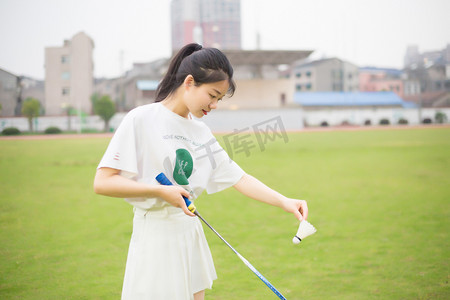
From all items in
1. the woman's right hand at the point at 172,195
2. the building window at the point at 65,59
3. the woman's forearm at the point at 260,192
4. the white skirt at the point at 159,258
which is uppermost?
the building window at the point at 65,59

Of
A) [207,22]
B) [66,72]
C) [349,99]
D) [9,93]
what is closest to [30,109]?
[9,93]

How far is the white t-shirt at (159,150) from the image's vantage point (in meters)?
1.55

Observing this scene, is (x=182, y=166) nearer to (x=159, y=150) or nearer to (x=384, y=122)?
(x=159, y=150)

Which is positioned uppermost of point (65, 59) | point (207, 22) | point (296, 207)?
point (207, 22)

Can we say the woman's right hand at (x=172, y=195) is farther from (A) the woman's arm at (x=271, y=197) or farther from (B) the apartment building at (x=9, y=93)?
(B) the apartment building at (x=9, y=93)

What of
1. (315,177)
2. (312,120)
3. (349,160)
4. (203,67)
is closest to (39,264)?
(203,67)

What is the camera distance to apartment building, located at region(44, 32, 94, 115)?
14.3 metres

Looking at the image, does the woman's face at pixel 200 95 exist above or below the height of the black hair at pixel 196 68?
below

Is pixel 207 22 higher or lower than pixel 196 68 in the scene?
higher

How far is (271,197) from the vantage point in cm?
195

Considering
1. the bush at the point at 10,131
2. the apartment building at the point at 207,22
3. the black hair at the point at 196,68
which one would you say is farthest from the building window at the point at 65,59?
the apartment building at the point at 207,22

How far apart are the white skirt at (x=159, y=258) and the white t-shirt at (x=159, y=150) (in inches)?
3.0

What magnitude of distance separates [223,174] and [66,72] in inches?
593

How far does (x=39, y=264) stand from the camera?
14.0 ft
